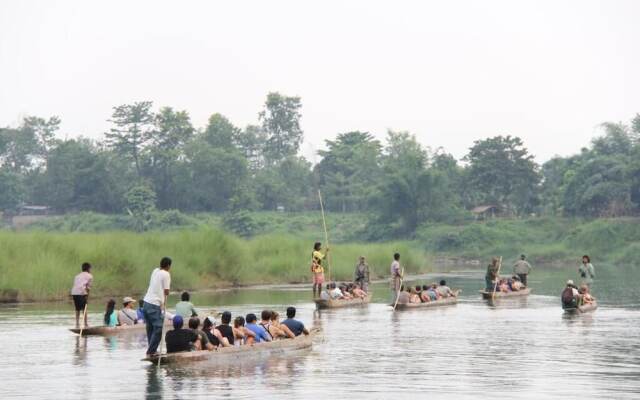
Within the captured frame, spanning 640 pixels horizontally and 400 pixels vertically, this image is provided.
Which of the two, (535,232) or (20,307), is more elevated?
(535,232)

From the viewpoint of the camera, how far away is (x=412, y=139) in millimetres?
141250

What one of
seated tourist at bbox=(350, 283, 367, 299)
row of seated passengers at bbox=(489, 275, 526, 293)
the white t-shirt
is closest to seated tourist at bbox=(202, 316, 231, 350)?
the white t-shirt

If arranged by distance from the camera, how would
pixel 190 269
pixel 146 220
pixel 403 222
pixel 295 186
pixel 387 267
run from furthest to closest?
pixel 295 186, pixel 403 222, pixel 146 220, pixel 387 267, pixel 190 269

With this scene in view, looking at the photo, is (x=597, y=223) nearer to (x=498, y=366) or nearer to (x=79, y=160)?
(x=79, y=160)

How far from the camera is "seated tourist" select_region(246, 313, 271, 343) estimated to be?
961 inches

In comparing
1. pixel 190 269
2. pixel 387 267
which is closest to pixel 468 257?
pixel 387 267

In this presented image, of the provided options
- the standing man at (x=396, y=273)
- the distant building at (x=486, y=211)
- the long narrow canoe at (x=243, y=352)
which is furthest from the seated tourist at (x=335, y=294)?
the distant building at (x=486, y=211)

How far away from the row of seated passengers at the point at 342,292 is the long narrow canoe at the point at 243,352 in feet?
41.5

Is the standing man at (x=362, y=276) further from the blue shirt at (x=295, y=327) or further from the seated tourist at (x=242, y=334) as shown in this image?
the seated tourist at (x=242, y=334)

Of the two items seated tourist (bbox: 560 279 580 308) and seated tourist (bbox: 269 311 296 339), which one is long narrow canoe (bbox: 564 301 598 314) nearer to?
seated tourist (bbox: 560 279 580 308)

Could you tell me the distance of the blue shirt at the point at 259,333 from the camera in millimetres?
24422

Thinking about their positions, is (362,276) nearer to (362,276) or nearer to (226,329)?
(362,276)

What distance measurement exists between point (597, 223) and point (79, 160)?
157 feet

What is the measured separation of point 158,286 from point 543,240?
8117cm
